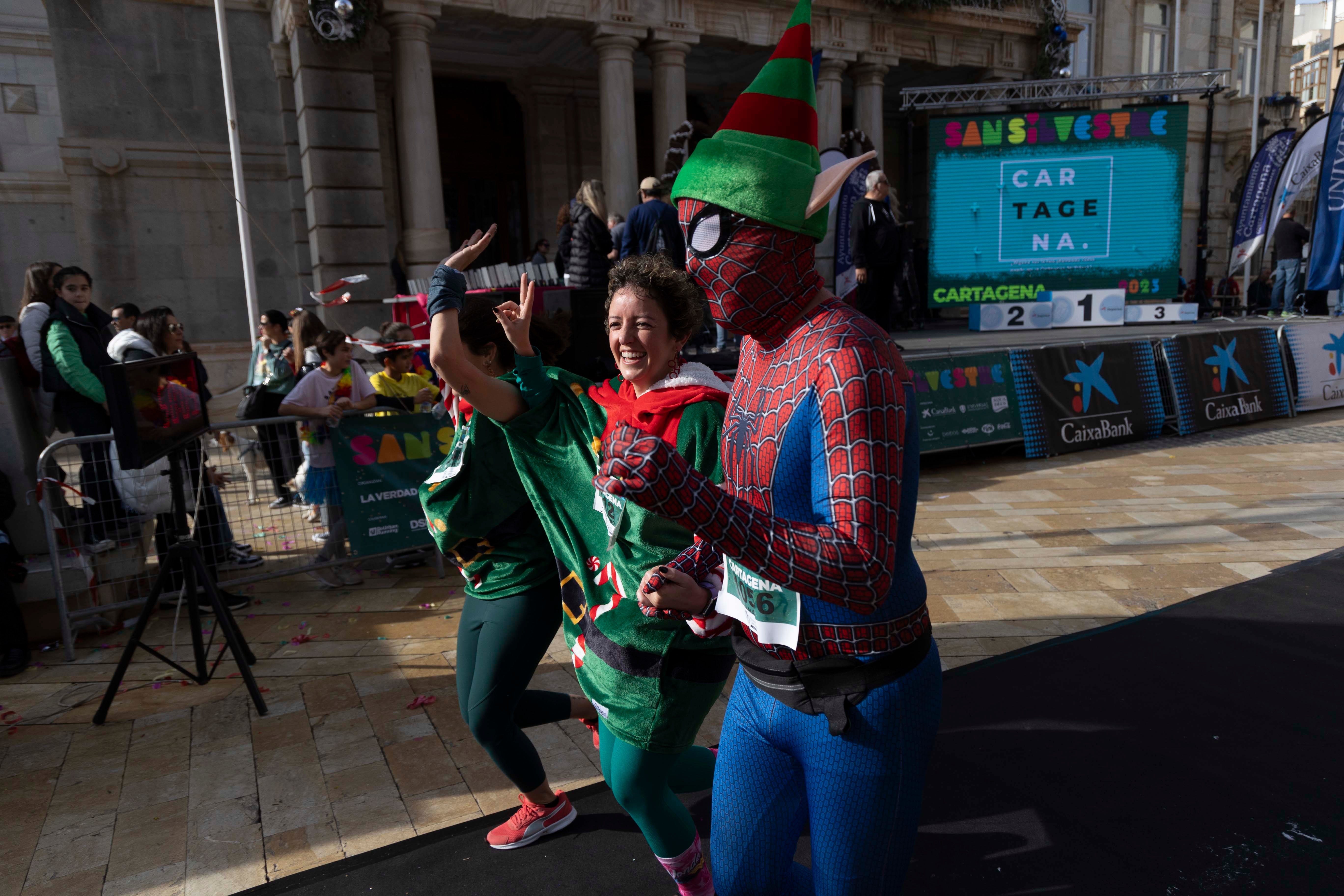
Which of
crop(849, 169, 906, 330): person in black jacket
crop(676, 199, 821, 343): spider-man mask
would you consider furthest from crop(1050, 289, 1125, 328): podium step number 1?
crop(676, 199, 821, 343): spider-man mask

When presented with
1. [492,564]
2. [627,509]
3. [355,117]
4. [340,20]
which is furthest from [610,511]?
[355,117]

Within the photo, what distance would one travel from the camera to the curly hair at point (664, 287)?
2.13m

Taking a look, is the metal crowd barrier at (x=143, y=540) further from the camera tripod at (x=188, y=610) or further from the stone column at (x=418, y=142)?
the stone column at (x=418, y=142)

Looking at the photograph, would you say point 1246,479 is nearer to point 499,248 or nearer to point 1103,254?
point 1103,254

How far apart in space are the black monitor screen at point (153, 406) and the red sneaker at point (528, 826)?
7.41 feet

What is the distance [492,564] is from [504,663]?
1.05 feet

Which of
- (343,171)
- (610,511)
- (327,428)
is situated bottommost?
(327,428)

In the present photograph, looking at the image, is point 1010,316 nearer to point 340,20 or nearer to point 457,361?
point 340,20

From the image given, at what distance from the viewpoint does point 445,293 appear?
2.25m

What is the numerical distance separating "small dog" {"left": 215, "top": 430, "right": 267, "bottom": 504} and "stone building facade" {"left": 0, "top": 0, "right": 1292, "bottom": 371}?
4.74 meters

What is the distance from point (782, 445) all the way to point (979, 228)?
50.6 feet

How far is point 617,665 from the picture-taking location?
2066 mm

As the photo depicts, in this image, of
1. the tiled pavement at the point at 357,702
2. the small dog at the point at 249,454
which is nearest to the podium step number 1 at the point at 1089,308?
the tiled pavement at the point at 357,702

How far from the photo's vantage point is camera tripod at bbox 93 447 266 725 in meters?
3.87
